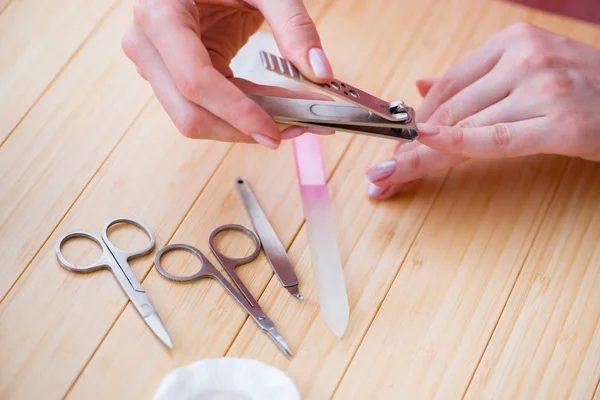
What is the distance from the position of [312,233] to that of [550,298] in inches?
11.7

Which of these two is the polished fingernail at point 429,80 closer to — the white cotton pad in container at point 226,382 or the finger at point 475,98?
the finger at point 475,98

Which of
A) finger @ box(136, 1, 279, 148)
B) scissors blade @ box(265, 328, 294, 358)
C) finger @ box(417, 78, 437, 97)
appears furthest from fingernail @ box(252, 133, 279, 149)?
finger @ box(417, 78, 437, 97)

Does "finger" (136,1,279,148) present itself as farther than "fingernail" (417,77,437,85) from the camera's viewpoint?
No

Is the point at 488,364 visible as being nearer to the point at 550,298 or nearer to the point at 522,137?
the point at 550,298

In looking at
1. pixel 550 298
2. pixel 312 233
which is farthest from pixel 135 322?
pixel 550 298

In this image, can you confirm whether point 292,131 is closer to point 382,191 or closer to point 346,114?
point 346,114

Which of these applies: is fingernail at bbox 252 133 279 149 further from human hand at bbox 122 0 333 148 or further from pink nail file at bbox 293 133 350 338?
pink nail file at bbox 293 133 350 338

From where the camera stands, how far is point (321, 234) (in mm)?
958

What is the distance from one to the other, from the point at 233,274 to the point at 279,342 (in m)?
0.10

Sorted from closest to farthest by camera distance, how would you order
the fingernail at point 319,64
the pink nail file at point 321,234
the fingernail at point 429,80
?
1. the fingernail at point 319,64
2. the pink nail file at point 321,234
3. the fingernail at point 429,80

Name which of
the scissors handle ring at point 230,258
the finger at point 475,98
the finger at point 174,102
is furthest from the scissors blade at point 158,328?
the finger at point 475,98

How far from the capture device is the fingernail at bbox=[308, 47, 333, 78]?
791 millimetres

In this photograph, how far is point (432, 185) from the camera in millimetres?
1033

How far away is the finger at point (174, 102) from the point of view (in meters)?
0.87
